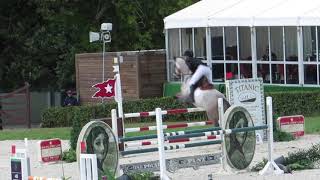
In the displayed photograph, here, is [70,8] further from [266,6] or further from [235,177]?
[235,177]

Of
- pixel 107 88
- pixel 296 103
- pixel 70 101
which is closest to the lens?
pixel 107 88

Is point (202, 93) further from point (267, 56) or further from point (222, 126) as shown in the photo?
point (267, 56)

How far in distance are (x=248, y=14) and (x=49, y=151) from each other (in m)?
15.7

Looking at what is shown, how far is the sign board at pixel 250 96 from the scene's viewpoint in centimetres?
1708

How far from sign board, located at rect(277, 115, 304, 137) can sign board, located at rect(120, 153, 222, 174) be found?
17.0 feet

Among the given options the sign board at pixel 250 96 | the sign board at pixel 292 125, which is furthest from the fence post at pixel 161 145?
the sign board at pixel 292 125

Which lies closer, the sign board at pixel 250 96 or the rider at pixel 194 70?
the rider at pixel 194 70

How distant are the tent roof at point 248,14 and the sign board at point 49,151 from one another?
1361 centimetres

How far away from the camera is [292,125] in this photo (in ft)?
62.6

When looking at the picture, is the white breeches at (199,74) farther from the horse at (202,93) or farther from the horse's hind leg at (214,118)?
the horse's hind leg at (214,118)

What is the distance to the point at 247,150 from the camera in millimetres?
13852

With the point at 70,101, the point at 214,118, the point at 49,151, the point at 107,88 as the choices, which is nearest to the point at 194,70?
the point at 214,118

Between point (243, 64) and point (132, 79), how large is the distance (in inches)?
176

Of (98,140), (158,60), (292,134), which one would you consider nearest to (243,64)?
(158,60)
